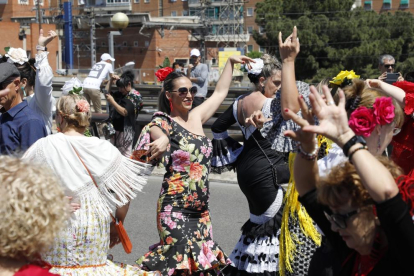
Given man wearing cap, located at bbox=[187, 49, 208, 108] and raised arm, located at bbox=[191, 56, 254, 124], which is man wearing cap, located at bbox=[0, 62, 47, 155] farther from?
man wearing cap, located at bbox=[187, 49, 208, 108]

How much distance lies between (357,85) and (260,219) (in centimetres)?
229

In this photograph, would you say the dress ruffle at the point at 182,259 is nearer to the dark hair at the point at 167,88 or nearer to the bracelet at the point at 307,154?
the dark hair at the point at 167,88

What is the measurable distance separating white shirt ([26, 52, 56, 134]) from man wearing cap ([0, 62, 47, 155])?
0.70ft

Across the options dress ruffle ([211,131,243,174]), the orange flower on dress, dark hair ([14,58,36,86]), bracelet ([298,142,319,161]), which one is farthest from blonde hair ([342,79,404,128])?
dark hair ([14,58,36,86])

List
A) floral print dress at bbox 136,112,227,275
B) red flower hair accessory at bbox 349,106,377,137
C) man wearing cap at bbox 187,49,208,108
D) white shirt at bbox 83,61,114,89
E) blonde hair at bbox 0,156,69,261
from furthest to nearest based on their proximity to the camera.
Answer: man wearing cap at bbox 187,49,208,108 → white shirt at bbox 83,61,114,89 → floral print dress at bbox 136,112,227,275 → red flower hair accessory at bbox 349,106,377,137 → blonde hair at bbox 0,156,69,261

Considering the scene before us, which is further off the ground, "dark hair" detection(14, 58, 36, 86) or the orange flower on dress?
"dark hair" detection(14, 58, 36, 86)

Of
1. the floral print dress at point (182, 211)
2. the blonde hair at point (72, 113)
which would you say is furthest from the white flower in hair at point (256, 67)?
the blonde hair at point (72, 113)

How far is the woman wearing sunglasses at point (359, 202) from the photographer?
89.2 inches

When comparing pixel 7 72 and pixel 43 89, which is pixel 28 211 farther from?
pixel 43 89

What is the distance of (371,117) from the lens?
272 cm

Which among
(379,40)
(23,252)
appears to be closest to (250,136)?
(23,252)

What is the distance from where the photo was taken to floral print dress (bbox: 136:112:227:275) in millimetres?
4980

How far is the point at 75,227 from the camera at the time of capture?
424cm

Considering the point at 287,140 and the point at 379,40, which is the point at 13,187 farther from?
the point at 379,40
